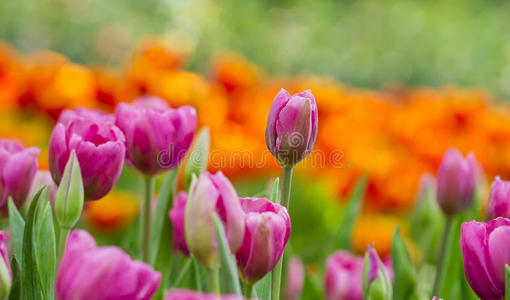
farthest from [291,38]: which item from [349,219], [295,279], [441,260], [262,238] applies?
[262,238]

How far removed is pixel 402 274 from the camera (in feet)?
2.20

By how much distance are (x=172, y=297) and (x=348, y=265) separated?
50cm

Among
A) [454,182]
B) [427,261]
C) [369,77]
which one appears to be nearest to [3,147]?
[454,182]

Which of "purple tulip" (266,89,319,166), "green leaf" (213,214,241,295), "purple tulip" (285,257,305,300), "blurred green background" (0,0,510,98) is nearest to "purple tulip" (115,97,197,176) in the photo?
"purple tulip" (266,89,319,166)

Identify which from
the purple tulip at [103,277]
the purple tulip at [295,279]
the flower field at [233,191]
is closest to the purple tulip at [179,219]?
the flower field at [233,191]

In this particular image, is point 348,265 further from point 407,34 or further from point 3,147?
point 407,34

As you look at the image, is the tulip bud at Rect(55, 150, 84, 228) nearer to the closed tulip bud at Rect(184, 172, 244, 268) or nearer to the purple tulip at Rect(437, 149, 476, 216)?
the closed tulip bud at Rect(184, 172, 244, 268)

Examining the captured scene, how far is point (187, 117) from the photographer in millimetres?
611

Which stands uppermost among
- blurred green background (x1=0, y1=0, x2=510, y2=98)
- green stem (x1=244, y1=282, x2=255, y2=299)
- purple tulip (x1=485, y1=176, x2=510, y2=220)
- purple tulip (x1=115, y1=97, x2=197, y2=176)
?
blurred green background (x1=0, y1=0, x2=510, y2=98)

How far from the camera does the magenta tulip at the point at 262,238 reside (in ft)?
1.43

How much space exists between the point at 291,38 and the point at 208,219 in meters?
3.82

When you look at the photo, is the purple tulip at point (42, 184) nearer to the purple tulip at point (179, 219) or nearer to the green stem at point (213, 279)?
the purple tulip at point (179, 219)

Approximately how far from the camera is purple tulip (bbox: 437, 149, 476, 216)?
74 centimetres

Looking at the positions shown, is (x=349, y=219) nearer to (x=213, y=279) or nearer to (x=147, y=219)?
(x=147, y=219)
